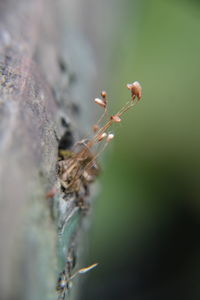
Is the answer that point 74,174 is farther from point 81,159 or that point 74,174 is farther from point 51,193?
point 51,193

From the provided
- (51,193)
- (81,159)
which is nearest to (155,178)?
(81,159)

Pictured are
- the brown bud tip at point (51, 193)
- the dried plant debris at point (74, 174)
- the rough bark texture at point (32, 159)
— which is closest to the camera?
the rough bark texture at point (32, 159)

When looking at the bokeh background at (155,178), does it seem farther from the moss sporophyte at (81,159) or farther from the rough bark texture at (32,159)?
the moss sporophyte at (81,159)

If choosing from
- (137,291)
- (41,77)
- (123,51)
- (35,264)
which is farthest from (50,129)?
(137,291)

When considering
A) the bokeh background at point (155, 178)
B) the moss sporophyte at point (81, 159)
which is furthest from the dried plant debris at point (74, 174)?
the bokeh background at point (155, 178)

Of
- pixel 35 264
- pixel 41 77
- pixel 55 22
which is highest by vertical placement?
pixel 55 22

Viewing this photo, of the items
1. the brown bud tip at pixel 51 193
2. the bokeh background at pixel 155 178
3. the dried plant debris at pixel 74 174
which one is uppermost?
the bokeh background at pixel 155 178

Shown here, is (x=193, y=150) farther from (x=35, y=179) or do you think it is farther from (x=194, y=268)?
(x=35, y=179)
